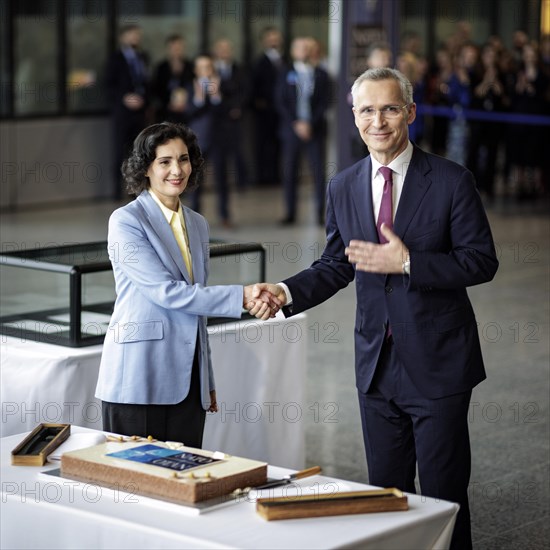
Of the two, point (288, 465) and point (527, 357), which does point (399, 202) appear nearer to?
→ point (288, 465)

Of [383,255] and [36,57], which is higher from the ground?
[36,57]

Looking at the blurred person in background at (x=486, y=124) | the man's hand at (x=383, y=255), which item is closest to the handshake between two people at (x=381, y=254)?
the man's hand at (x=383, y=255)

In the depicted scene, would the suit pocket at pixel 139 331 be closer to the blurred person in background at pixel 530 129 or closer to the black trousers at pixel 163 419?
the black trousers at pixel 163 419

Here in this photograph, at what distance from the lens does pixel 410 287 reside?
3.64m

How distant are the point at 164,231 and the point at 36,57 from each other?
10320 millimetres

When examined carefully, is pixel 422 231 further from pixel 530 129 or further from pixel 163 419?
pixel 530 129

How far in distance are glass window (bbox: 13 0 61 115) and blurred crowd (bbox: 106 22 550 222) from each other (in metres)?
0.72

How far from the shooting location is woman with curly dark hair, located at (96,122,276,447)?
12.8 feet

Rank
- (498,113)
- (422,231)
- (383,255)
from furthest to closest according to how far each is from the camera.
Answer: (498,113)
(422,231)
(383,255)

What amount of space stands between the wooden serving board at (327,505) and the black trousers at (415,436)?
663 mm

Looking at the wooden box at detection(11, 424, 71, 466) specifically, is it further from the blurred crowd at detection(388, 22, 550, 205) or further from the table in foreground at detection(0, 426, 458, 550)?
the blurred crowd at detection(388, 22, 550, 205)

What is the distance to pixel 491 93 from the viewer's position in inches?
612

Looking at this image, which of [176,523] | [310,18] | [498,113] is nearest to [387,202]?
[176,523]

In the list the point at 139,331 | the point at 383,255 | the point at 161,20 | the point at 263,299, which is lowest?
the point at 139,331
